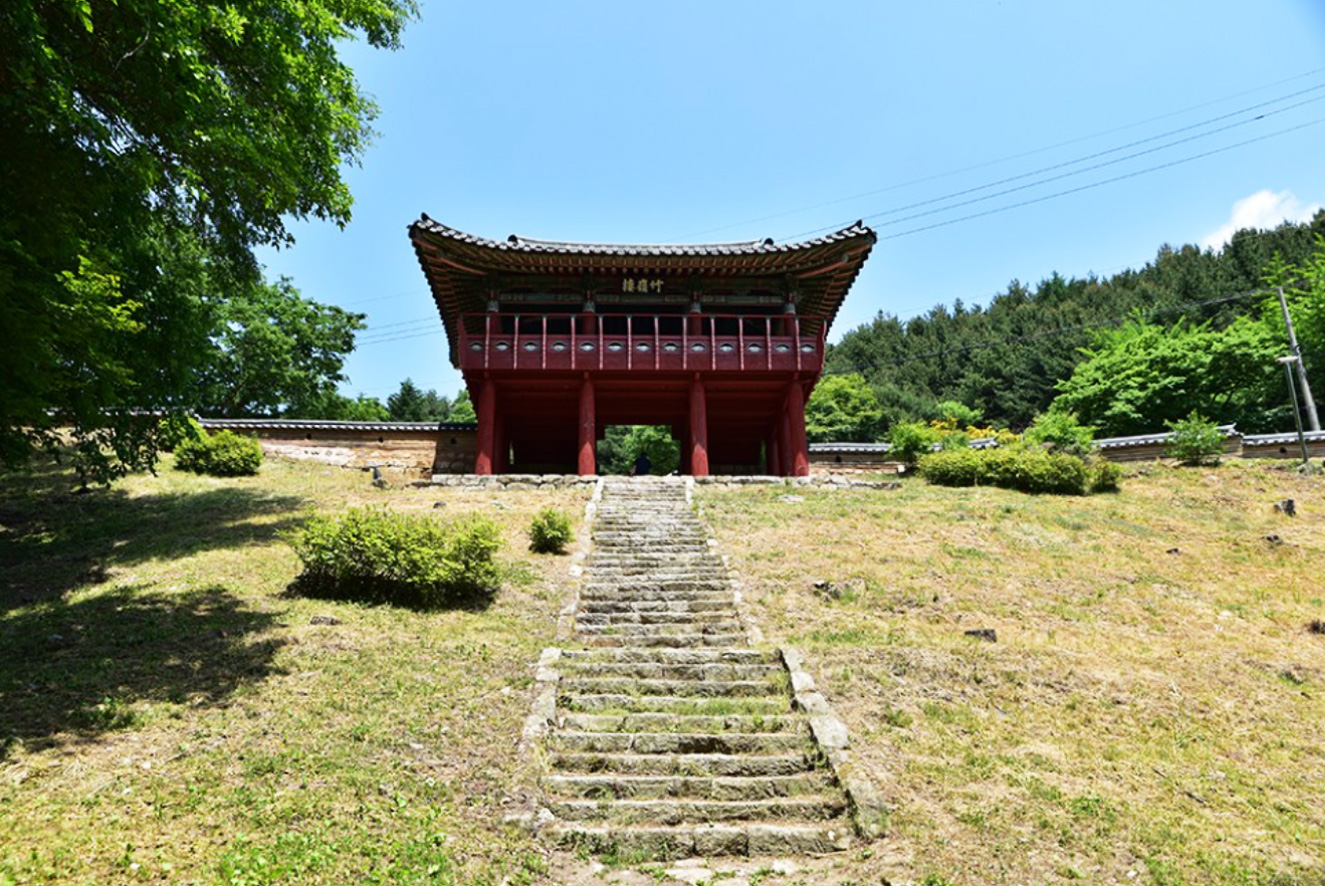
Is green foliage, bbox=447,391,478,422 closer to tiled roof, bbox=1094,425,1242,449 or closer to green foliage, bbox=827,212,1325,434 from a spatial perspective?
green foliage, bbox=827,212,1325,434

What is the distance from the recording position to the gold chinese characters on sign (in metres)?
22.0

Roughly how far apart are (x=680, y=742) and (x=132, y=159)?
7.68 meters

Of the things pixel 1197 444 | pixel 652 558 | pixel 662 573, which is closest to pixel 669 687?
pixel 662 573

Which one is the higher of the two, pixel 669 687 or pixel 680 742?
pixel 669 687

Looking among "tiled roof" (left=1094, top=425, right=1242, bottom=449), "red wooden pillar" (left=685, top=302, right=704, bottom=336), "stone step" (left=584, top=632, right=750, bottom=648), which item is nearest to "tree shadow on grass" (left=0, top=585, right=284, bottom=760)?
"stone step" (left=584, top=632, right=750, bottom=648)

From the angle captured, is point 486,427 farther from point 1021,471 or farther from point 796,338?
point 1021,471

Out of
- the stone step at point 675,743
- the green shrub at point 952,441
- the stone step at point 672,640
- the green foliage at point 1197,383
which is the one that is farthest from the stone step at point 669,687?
the green foliage at point 1197,383

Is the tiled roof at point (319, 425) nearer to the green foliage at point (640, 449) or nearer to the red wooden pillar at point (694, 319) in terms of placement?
the red wooden pillar at point (694, 319)

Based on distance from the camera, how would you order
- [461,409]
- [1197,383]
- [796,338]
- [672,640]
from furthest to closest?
[461,409] < [1197,383] < [796,338] < [672,640]

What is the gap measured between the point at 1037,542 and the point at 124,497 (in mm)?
20237

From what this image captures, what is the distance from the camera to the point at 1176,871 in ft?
16.8

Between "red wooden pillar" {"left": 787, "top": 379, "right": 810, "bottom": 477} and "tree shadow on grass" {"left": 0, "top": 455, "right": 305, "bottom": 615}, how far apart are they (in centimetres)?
1342

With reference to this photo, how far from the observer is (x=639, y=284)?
22.1m

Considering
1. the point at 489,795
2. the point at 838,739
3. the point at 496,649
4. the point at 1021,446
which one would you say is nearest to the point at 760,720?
the point at 838,739
